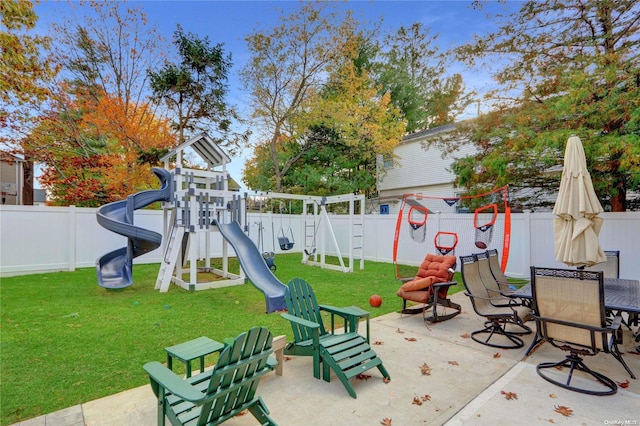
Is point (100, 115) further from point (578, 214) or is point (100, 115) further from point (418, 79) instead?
point (418, 79)

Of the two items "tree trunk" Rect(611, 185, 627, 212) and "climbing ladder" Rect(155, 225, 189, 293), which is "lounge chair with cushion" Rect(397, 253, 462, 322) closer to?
"climbing ladder" Rect(155, 225, 189, 293)

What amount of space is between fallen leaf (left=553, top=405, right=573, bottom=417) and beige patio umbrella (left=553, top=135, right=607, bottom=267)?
2.16 m

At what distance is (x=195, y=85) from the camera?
15.7m

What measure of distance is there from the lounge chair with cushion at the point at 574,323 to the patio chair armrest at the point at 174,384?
3.26 m

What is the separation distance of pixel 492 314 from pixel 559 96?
6688mm

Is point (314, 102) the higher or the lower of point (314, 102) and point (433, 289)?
the higher

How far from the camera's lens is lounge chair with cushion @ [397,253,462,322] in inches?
199

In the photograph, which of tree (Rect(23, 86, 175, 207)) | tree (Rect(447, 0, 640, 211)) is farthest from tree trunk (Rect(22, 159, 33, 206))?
tree (Rect(447, 0, 640, 211))

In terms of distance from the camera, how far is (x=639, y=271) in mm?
6945

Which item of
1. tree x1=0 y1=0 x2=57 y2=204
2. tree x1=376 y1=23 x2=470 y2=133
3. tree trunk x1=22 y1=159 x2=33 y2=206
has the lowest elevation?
tree trunk x1=22 y1=159 x2=33 y2=206

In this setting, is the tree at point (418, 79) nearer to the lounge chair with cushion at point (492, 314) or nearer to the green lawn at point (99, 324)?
the green lawn at point (99, 324)

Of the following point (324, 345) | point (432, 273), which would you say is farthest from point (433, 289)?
point (324, 345)

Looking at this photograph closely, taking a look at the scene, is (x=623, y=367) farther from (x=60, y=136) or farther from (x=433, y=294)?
(x=60, y=136)

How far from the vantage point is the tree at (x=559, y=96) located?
6.65 meters
